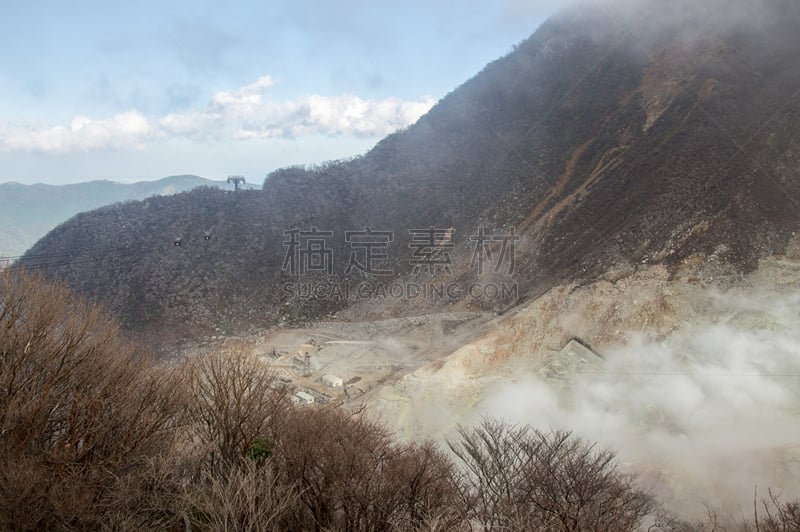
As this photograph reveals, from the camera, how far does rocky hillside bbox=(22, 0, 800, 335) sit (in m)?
24.3

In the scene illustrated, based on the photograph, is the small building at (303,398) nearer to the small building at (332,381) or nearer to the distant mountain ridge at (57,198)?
the small building at (332,381)

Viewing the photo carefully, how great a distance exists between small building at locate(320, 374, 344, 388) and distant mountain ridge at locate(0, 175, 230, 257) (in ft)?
460

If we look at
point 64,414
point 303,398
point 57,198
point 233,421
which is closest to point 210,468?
point 233,421

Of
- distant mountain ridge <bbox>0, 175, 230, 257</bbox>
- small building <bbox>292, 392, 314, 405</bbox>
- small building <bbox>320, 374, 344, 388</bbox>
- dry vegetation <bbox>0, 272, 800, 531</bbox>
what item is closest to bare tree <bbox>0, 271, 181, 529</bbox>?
dry vegetation <bbox>0, 272, 800, 531</bbox>

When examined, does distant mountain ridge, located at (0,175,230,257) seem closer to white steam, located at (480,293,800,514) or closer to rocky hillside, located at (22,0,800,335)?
rocky hillside, located at (22,0,800,335)

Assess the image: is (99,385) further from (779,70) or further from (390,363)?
(779,70)

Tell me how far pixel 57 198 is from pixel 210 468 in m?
195

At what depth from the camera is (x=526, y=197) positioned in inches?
1387

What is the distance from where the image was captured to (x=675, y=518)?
12.9 metres

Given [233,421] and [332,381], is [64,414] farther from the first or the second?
[332,381]

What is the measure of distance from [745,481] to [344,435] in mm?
10732

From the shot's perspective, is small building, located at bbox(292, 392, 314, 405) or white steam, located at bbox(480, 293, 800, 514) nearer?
white steam, located at bbox(480, 293, 800, 514)

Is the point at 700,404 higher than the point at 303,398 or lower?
higher

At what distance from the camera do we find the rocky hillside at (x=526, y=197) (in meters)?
24.3
